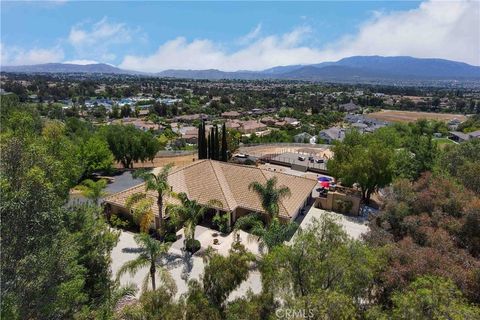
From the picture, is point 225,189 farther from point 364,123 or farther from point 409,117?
point 409,117

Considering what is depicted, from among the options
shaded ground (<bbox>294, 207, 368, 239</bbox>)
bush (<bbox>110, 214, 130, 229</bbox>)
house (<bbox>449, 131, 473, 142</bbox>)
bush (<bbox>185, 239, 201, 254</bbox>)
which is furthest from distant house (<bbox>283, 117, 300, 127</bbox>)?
bush (<bbox>185, 239, 201, 254</bbox>)

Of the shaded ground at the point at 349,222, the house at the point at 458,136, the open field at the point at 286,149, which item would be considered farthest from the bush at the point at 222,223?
the house at the point at 458,136

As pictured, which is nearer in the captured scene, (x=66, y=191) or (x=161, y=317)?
(x=161, y=317)

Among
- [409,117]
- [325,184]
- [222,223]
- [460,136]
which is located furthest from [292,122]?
[222,223]

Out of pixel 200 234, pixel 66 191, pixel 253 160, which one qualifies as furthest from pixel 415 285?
pixel 253 160

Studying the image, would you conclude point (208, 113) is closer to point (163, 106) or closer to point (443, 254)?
point (163, 106)

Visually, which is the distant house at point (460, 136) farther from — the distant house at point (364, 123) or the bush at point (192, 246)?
the bush at point (192, 246)
